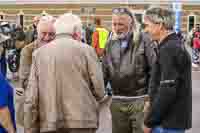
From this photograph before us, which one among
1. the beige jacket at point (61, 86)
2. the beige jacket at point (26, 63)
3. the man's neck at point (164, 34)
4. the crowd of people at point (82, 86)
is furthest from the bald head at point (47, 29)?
the man's neck at point (164, 34)

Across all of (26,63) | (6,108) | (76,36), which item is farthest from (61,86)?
(26,63)

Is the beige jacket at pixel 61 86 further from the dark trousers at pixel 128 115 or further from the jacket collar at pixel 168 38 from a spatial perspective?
the dark trousers at pixel 128 115

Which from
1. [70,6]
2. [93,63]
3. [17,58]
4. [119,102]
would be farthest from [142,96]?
[70,6]

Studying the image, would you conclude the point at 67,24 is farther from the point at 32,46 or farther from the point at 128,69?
the point at 32,46

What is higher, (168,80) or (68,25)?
(68,25)

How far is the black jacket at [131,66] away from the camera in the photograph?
5.82 meters

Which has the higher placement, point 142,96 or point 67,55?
point 67,55

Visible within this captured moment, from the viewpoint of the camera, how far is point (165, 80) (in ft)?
15.2

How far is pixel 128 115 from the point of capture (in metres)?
6.00

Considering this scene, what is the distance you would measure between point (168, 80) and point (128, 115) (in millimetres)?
1458

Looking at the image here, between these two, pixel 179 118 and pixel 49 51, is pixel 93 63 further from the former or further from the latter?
pixel 179 118

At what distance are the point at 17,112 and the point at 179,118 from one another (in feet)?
5.00

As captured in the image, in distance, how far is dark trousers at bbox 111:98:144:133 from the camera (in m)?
5.93

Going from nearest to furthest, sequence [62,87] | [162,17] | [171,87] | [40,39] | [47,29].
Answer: [171,87] → [162,17] → [62,87] → [47,29] → [40,39]
